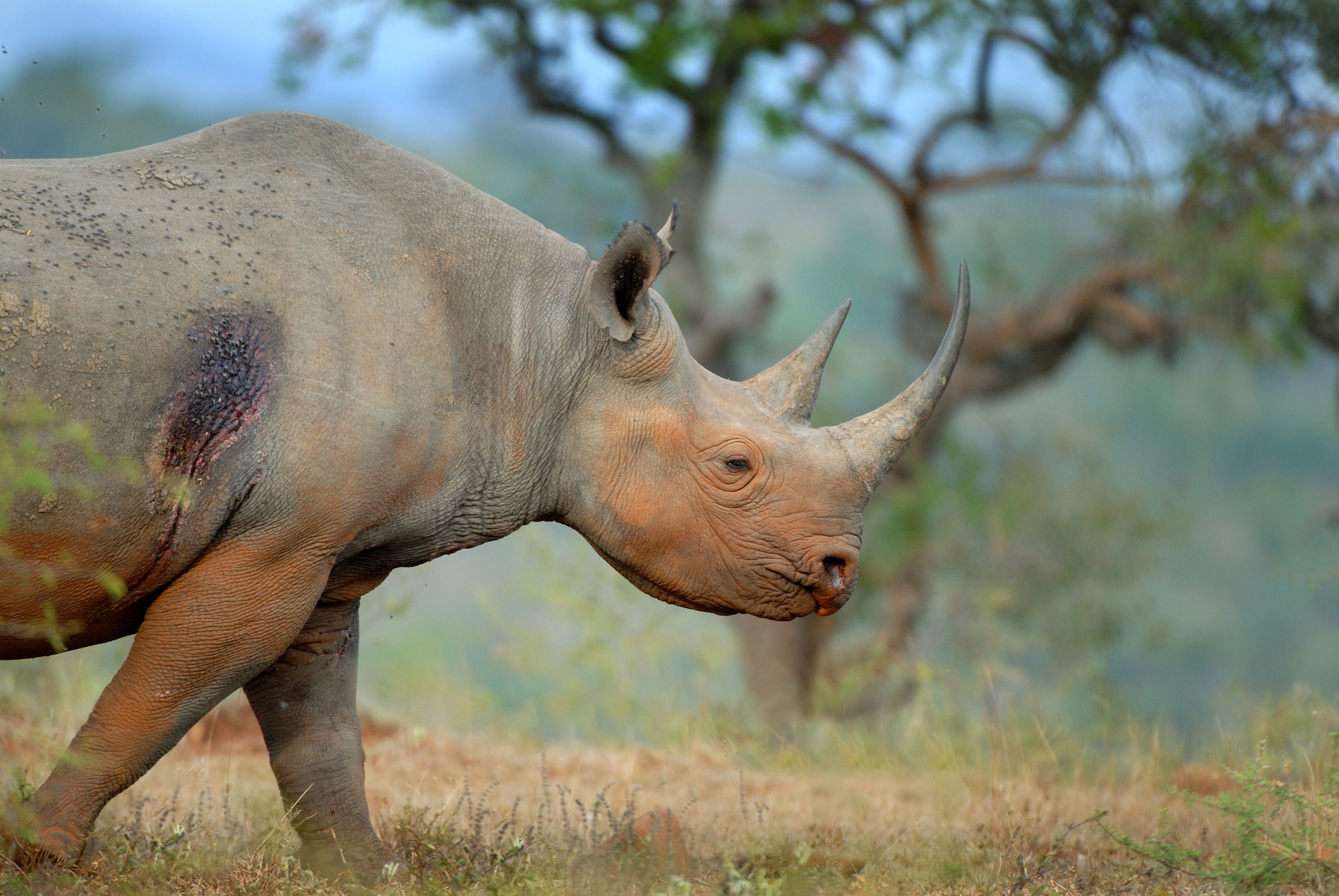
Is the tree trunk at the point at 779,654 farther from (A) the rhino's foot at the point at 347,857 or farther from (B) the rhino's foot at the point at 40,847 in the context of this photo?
(B) the rhino's foot at the point at 40,847

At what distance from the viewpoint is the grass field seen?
5.13m

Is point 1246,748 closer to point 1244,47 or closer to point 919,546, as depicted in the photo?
point 1244,47

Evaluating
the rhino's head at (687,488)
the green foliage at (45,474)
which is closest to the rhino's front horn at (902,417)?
the rhino's head at (687,488)

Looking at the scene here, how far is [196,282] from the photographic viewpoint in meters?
4.55

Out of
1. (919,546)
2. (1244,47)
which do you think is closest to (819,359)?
(1244,47)

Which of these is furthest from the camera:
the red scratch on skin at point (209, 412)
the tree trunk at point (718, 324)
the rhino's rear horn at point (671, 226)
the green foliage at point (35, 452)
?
the tree trunk at point (718, 324)

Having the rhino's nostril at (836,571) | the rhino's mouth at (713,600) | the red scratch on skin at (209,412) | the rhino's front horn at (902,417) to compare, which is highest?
the rhino's front horn at (902,417)

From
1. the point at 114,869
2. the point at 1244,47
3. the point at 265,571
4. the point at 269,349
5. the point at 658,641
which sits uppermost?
the point at 1244,47

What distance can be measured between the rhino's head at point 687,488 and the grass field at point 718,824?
3.22 feet

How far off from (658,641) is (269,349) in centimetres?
864

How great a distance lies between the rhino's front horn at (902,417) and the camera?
5.48 meters

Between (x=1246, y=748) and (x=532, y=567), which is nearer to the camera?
(x=1246, y=748)

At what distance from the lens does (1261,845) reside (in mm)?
5324

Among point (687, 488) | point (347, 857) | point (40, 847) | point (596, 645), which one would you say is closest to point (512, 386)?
point (687, 488)
